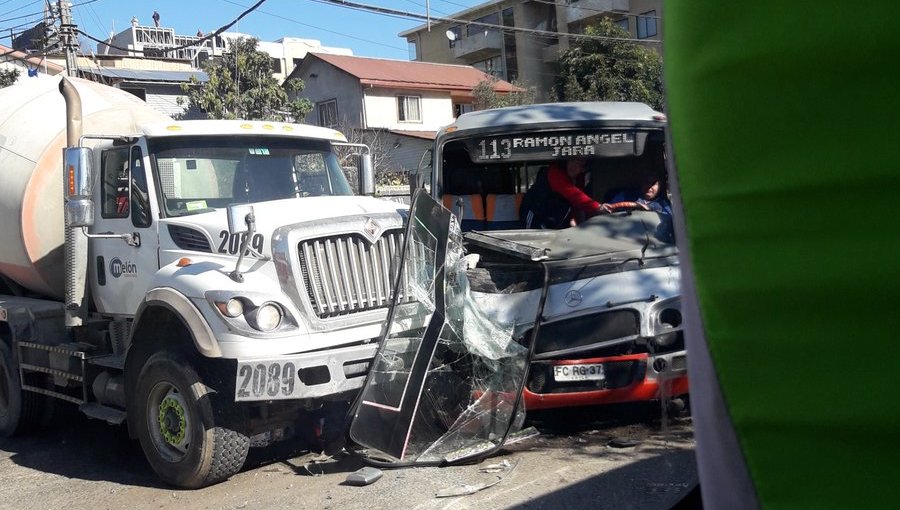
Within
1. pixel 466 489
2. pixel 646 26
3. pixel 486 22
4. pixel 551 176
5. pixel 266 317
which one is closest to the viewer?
pixel 466 489

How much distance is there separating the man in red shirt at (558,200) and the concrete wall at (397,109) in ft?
80.8

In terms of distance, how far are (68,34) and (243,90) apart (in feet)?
15.1

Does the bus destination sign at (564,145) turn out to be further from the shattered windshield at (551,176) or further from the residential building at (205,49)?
the residential building at (205,49)

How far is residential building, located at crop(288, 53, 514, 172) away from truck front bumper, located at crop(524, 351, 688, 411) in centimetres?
2548

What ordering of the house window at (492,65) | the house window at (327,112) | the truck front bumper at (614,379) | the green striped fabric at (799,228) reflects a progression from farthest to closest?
1. the house window at (492,65)
2. the house window at (327,112)
3. the truck front bumper at (614,379)
4. the green striped fabric at (799,228)

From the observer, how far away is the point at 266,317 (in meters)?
5.86

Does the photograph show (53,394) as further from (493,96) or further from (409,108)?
(409,108)

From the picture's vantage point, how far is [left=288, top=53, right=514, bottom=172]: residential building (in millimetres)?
33438

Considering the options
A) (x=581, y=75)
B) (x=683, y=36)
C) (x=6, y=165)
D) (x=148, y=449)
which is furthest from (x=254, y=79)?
(x=683, y=36)

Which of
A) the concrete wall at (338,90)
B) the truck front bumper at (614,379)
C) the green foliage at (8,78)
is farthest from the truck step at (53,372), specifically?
the concrete wall at (338,90)

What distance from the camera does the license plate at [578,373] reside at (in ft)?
20.0

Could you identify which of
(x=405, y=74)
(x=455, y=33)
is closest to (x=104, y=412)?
(x=405, y=74)

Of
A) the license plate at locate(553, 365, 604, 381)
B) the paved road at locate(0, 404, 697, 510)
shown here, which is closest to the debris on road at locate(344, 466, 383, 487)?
the paved road at locate(0, 404, 697, 510)

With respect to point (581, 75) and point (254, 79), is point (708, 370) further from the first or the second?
point (581, 75)
